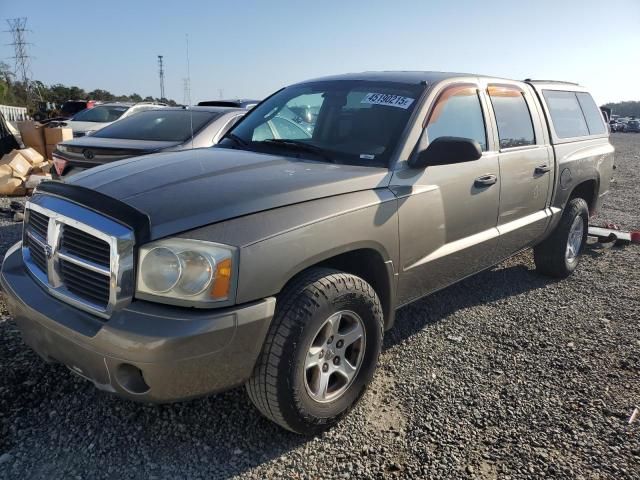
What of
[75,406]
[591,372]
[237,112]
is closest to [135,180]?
[75,406]

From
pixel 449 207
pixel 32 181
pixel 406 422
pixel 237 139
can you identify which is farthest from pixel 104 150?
pixel 406 422

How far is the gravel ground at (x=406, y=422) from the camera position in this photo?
7.70ft

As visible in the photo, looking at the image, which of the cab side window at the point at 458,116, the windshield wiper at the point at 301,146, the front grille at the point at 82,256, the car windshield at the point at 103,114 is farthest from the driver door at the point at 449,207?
the car windshield at the point at 103,114

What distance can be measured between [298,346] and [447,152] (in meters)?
1.44

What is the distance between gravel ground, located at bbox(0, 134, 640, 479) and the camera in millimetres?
2348

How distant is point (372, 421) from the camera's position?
2.71 meters

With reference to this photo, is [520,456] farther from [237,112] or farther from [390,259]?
[237,112]

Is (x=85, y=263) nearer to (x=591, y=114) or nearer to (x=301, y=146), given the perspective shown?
(x=301, y=146)

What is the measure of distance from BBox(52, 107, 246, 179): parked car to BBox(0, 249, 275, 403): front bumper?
10.8 ft

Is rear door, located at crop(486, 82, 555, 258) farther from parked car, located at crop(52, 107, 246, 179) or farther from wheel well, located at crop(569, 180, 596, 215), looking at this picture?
parked car, located at crop(52, 107, 246, 179)

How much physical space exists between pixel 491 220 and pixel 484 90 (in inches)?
38.7

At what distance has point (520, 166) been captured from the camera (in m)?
3.94

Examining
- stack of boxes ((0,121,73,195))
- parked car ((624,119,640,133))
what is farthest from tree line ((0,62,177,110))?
parked car ((624,119,640,133))

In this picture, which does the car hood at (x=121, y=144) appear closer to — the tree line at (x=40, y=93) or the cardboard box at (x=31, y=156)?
the cardboard box at (x=31, y=156)
